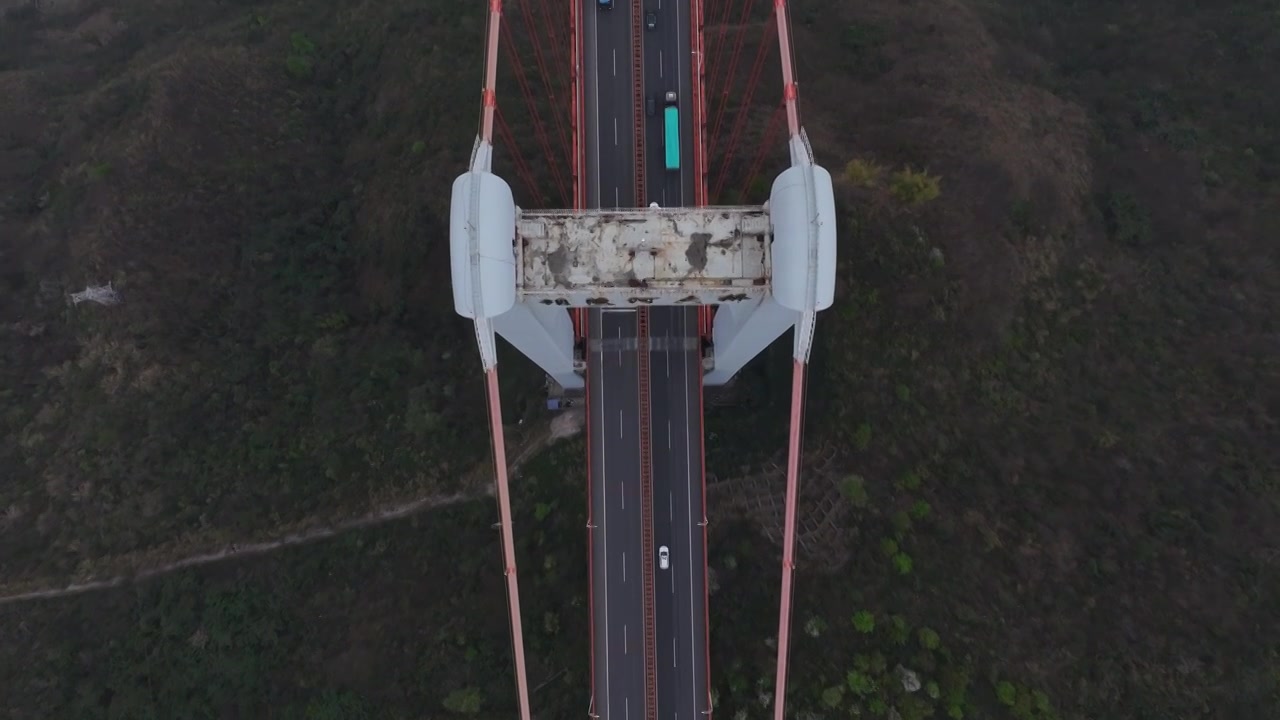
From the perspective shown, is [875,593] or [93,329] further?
[93,329]

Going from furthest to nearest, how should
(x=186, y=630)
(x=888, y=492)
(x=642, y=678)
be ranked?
1. (x=186, y=630)
2. (x=888, y=492)
3. (x=642, y=678)

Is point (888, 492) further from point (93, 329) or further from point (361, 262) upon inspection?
point (93, 329)

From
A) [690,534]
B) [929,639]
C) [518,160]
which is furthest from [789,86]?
[929,639]

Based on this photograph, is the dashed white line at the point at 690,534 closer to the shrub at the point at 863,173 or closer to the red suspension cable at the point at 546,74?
the shrub at the point at 863,173

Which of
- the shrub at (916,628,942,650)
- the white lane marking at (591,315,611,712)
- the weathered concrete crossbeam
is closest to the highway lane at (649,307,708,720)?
the white lane marking at (591,315,611,712)

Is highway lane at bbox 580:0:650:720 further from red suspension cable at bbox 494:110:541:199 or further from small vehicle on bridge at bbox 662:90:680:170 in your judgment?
red suspension cable at bbox 494:110:541:199

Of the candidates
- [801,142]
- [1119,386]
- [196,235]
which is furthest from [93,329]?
[1119,386]
